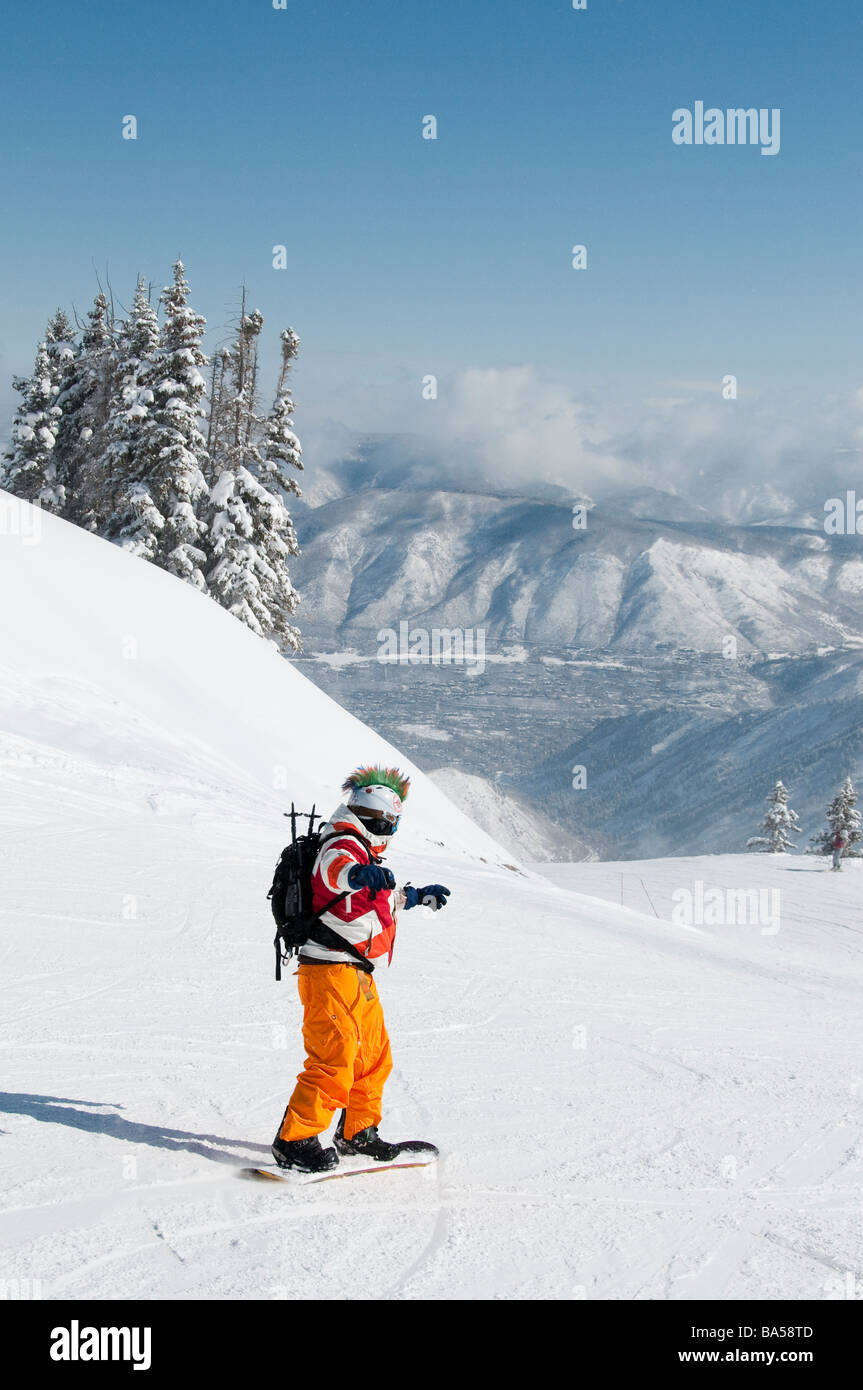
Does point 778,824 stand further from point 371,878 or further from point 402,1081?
point 371,878

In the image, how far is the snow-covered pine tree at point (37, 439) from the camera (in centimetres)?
3800

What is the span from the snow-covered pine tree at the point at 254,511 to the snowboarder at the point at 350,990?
27.1 m

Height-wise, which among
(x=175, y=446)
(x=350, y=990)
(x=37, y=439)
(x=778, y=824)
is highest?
(x=37, y=439)

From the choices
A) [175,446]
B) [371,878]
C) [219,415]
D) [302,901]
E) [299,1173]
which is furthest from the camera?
[219,415]

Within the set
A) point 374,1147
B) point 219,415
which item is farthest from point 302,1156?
point 219,415

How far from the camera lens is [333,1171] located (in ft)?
14.8

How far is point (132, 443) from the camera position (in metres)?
31.7

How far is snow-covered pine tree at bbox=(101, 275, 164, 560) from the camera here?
1202 inches

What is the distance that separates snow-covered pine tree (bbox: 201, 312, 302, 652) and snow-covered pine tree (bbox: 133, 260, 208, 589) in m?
0.78

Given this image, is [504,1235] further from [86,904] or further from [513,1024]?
[86,904]

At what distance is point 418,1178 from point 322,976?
1.02m

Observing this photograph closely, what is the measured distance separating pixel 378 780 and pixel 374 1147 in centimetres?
168

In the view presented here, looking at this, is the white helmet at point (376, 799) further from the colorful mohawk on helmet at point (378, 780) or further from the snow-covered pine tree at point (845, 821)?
the snow-covered pine tree at point (845, 821)

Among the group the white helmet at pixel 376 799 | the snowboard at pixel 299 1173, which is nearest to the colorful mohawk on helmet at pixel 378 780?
the white helmet at pixel 376 799
